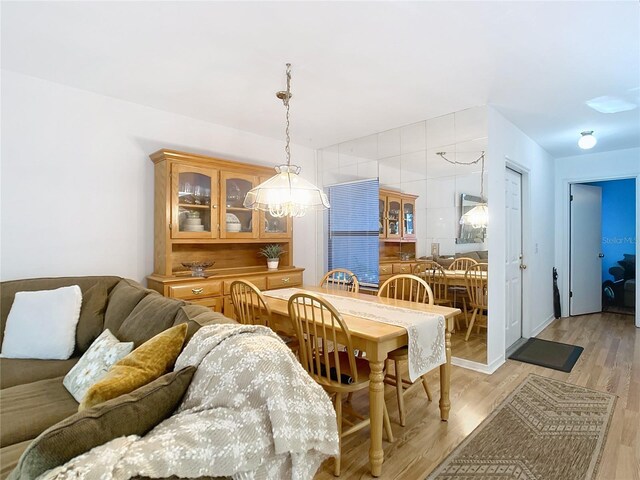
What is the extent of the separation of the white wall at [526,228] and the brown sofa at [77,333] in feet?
8.39

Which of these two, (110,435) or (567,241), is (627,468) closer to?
(110,435)

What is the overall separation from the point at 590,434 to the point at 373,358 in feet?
5.12

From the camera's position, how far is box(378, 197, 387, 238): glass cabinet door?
378 cm

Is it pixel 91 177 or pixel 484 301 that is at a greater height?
pixel 91 177

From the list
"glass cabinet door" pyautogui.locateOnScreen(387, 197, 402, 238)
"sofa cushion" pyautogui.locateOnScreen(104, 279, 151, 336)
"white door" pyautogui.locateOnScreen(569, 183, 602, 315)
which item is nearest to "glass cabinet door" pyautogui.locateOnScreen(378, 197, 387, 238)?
"glass cabinet door" pyautogui.locateOnScreen(387, 197, 402, 238)

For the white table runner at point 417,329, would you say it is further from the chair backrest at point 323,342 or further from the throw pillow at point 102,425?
the throw pillow at point 102,425

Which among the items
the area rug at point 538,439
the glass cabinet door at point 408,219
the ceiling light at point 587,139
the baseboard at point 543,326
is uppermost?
the ceiling light at point 587,139

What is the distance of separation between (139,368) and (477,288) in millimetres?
2816

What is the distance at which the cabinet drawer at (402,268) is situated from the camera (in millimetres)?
3600

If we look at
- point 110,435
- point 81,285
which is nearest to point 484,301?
point 110,435

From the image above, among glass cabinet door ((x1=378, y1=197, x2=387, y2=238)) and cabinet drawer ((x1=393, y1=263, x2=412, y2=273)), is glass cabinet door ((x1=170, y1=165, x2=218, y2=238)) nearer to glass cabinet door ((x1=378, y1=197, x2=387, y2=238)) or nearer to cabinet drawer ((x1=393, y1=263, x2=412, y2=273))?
glass cabinet door ((x1=378, y1=197, x2=387, y2=238))

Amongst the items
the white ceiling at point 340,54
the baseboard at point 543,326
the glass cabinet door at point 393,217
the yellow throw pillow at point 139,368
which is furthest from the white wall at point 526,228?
the yellow throw pillow at point 139,368

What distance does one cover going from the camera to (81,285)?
2494 millimetres

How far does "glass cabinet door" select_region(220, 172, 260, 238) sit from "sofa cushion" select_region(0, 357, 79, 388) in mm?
1624
